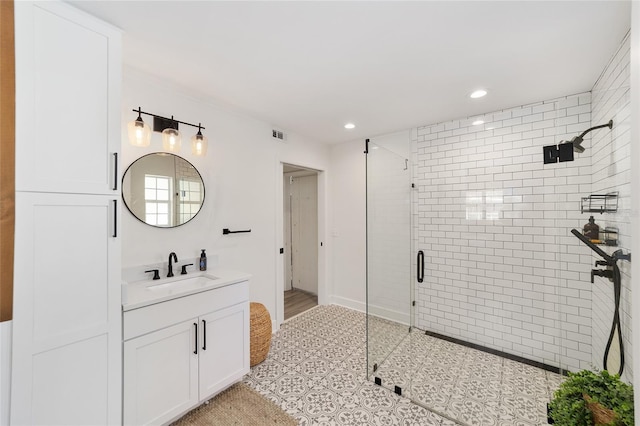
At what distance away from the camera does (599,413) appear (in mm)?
1209

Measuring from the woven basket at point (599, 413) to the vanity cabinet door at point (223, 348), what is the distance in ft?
7.05

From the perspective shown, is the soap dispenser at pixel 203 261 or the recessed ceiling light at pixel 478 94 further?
the soap dispenser at pixel 203 261

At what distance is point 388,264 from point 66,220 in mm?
2565

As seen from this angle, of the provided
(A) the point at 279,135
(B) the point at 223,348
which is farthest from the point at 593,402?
(A) the point at 279,135

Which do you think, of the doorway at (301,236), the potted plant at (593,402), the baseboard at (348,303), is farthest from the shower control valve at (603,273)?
the doorway at (301,236)

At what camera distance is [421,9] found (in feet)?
4.44

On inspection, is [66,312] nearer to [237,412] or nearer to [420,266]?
[237,412]

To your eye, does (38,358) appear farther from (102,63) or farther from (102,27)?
(102,27)

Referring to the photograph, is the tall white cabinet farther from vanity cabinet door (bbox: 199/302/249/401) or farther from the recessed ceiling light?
the recessed ceiling light

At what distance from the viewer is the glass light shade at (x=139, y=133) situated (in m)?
1.87

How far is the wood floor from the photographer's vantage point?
3.80 m

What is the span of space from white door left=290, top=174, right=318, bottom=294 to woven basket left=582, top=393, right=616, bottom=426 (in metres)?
3.52

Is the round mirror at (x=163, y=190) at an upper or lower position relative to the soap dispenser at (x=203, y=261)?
upper

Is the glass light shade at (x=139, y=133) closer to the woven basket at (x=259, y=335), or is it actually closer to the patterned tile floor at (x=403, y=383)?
the woven basket at (x=259, y=335)
